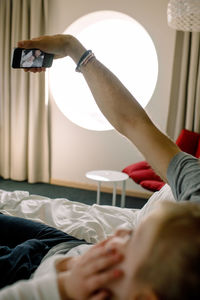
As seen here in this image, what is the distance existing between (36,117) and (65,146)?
1.78ft

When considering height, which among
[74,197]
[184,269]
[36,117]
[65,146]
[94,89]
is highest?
[94,89]

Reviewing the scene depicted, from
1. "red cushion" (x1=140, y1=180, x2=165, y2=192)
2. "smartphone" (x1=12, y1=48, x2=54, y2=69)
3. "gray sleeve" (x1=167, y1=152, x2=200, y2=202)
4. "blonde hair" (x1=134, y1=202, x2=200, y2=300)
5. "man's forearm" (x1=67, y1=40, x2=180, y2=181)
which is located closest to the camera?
"blonde hair" (x1=134, y1=202, x2=200, y2=300)

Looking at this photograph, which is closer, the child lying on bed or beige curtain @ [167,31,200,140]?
the child lying on bed

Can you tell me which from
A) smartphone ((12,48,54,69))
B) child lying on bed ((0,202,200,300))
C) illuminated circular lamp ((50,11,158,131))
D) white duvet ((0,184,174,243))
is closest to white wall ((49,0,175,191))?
illuminated circular lamp ((50,11,158,131))

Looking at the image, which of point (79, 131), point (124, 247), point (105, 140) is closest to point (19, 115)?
point (79, 131)

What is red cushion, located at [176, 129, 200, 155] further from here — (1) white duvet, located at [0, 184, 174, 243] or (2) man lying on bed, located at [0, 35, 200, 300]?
(2) man lying on bed, located at [0, 35, 200, 300]

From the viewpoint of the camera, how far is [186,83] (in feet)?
11.2

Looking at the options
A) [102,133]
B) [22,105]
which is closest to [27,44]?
[102,133]

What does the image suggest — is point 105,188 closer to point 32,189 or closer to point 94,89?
point 32,189

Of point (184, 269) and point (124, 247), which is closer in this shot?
point (184, 269)

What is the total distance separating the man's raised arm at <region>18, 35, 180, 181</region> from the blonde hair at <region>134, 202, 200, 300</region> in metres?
0.47

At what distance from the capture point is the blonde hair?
442mm

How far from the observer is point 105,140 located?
13.0 feet

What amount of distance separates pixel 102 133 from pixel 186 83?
47.0 inches
